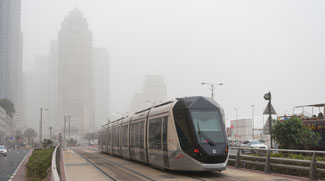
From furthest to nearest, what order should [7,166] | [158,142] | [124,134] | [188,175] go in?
[7,166] → [124,134] → [158,142] → [188,175]

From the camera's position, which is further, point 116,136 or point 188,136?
point 116,136

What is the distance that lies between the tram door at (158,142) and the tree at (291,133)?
30.7 feet

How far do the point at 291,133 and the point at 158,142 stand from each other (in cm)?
1028

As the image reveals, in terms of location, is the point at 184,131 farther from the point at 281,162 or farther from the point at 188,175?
the point at 281,162

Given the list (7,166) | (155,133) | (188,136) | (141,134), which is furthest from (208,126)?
(7,166)

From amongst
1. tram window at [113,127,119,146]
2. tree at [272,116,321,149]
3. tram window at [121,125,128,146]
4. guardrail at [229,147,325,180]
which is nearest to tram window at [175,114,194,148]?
guardrail at [229,147,325,180]

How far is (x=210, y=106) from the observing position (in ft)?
53.6

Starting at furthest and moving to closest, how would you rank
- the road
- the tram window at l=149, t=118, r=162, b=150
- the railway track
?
the tram window at l=149, t=118, r=162, b=150 < the railway track < the road

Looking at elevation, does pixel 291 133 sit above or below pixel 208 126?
below

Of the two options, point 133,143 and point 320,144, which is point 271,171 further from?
point 320,144

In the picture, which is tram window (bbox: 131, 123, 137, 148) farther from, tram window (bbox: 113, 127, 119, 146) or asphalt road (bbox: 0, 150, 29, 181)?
asphalt road (bbox: 0, 150, 29, 181)

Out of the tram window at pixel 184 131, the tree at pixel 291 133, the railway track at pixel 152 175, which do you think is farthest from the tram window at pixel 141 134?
the tree at pixel 291 133

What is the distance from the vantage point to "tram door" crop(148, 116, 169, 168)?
16.9m

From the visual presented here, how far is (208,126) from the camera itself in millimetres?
15727
